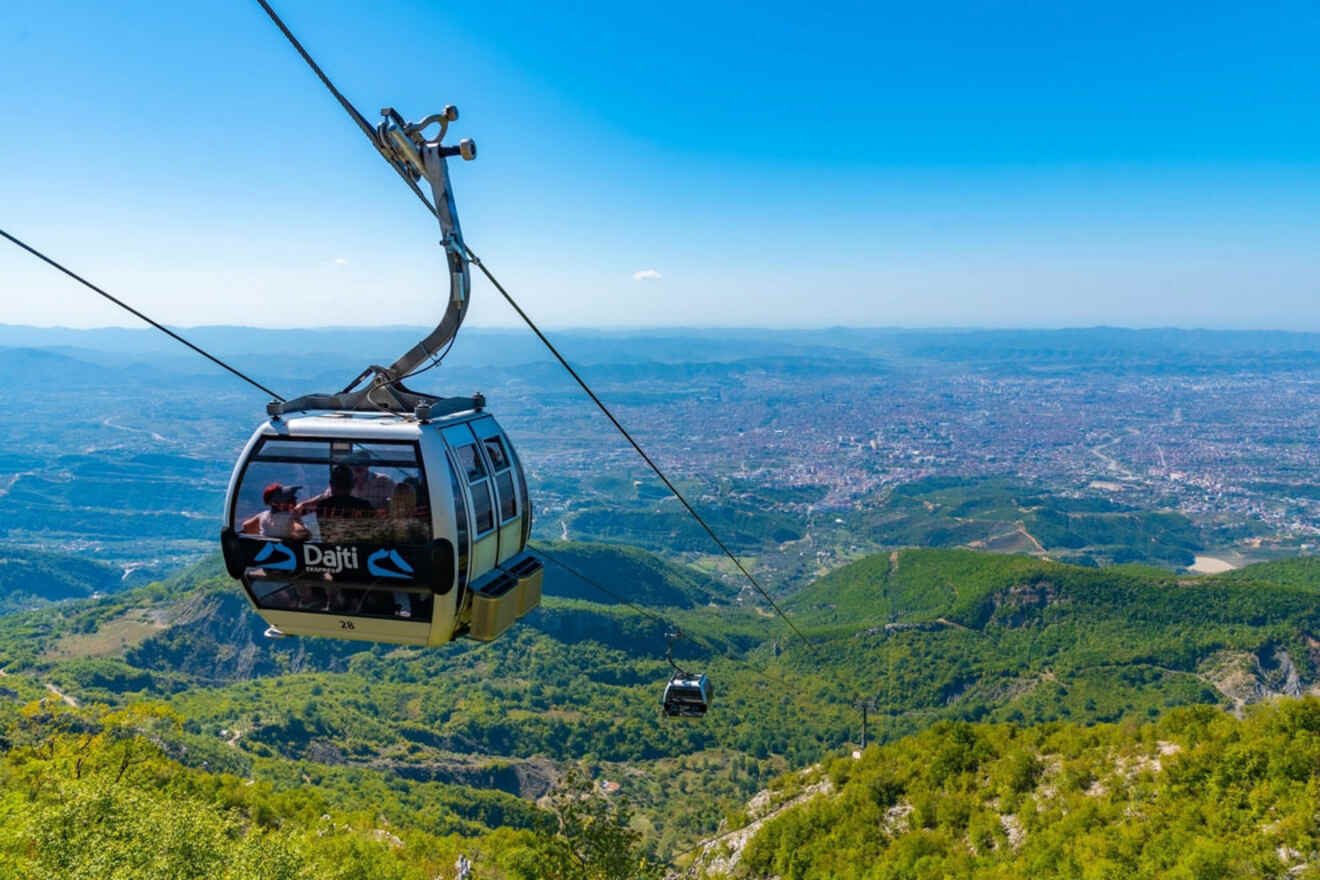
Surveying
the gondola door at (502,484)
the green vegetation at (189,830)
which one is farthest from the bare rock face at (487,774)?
the gondola door at (502,484)

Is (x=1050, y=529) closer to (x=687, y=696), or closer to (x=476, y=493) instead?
(x=687, y=696)

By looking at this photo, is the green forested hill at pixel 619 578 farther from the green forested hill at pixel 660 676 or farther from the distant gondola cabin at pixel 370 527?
the distant gondola cabin at pixel 370 527

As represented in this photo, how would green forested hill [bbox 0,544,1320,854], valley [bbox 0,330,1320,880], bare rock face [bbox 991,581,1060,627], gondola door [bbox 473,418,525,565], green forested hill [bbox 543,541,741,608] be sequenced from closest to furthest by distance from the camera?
gondola door [bbox 473,418,525,565] < valley [bbox 0,330,1320,880] < green forested hill [bbox 0,544,1320,854] < bare rock face [bbox 991,581,1060,627] < green forested hill [bbox 543,541,741,608]

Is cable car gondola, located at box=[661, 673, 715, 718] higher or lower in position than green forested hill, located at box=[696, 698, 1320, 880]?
higher

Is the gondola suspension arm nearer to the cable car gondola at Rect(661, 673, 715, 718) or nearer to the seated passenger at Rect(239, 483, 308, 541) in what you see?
the seated passenger at Rect(239, 483, 308, 541)

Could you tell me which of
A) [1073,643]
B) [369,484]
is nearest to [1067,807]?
[369,484]

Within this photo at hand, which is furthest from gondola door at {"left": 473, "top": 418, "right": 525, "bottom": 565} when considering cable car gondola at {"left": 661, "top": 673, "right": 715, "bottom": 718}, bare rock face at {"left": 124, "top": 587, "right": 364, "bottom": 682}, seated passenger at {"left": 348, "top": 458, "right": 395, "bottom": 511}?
bare rock face at {"left": 124, "top": 587, "right": 364, "bottom": 682}

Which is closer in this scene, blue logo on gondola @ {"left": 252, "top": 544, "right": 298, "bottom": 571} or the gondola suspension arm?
the gondola suspension arm
